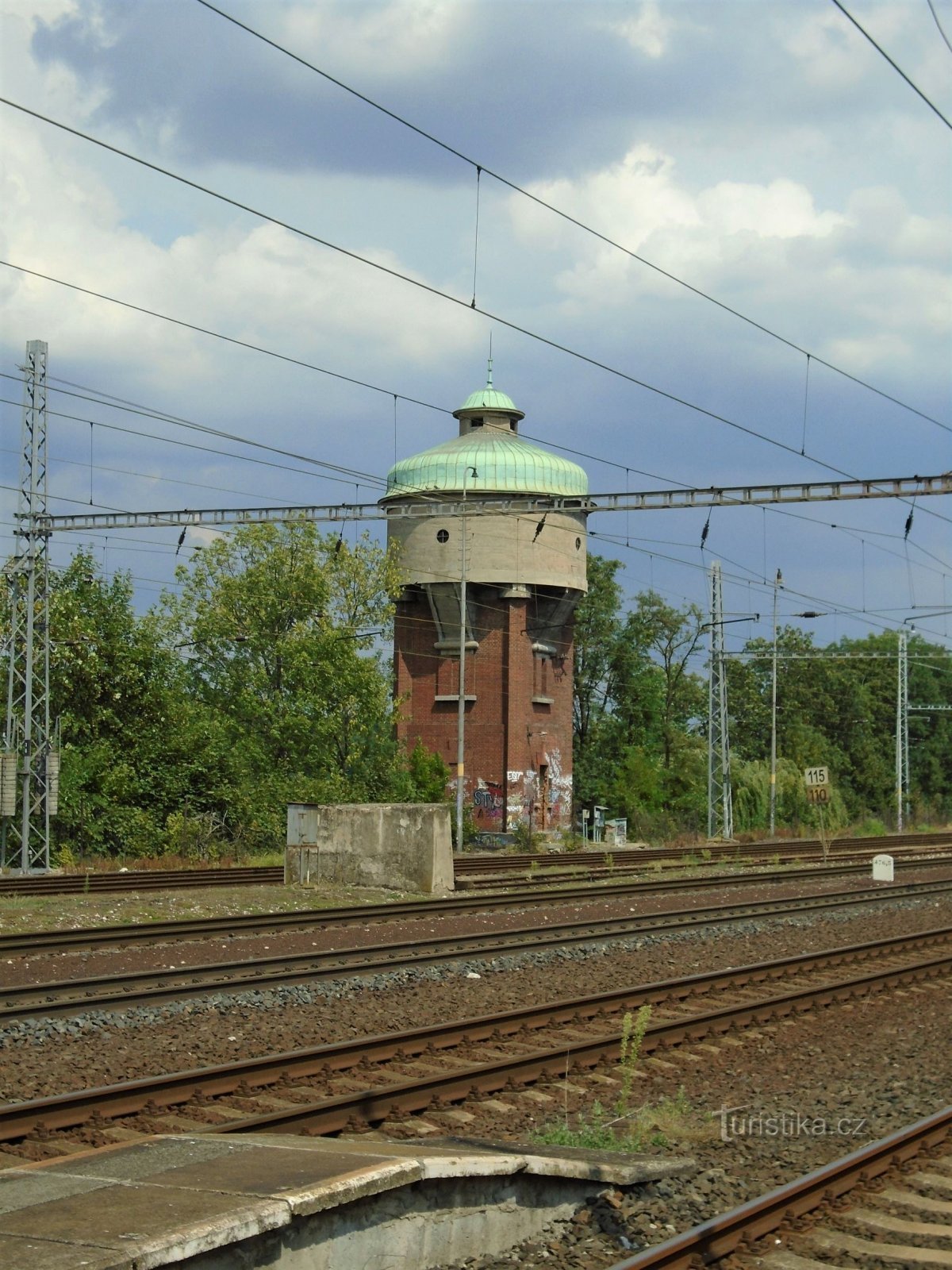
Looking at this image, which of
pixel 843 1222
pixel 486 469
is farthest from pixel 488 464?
pixel 843 1222

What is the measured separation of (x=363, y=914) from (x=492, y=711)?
3059cm

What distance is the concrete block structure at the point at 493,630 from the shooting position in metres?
52.3

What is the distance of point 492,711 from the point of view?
5278cm

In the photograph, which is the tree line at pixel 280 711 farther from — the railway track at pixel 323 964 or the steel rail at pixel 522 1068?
the steel rail at pixel 522 1068

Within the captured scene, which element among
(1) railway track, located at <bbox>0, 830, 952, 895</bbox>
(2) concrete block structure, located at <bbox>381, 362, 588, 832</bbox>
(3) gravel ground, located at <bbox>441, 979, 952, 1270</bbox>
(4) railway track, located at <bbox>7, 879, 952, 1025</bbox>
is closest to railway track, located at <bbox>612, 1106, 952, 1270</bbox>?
(3) gravel ground, located at <bbox>441, 979, 952, 1270</bbox>

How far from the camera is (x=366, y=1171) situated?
610cm

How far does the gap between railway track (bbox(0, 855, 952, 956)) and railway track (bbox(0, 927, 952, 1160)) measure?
6.99 meters

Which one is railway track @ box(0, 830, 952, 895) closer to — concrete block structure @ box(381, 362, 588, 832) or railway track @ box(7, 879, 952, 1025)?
concrete block structure @ box(381, 362, 588, 832)

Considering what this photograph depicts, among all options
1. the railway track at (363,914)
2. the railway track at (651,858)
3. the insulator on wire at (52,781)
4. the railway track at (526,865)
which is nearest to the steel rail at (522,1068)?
the railway track at (363,914)

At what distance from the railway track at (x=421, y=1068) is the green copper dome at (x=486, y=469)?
39223 mm

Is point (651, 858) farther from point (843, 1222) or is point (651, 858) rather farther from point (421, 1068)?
point (843, 1222)

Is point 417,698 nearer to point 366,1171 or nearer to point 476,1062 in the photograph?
point 476,1062

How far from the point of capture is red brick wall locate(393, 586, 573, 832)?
52.1 meters

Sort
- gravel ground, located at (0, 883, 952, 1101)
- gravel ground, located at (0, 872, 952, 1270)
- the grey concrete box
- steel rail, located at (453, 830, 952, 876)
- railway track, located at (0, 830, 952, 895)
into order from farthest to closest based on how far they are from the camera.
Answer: steel rail, located at (453, 830, 952, 876) < the grey concrete box < railway track, located at (0, 830, 952, 895) < gravel ground, located at (0, 883, 952, 1101) < gravel ground, located at (0, 872, 952, 1270)
